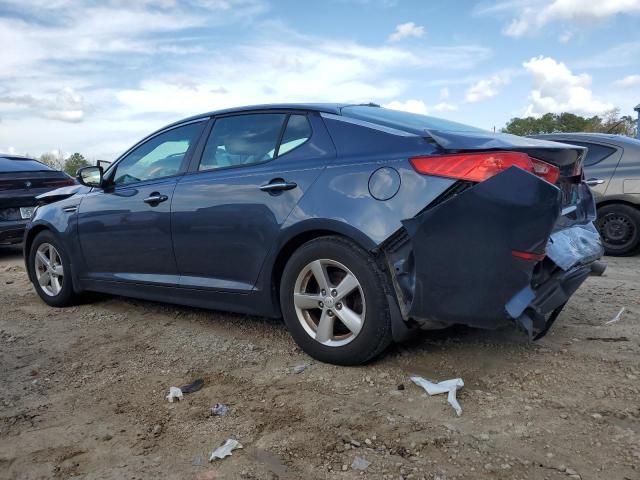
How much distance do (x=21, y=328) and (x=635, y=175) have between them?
267 inches

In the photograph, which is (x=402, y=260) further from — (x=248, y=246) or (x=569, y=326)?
(x=569, y=326)

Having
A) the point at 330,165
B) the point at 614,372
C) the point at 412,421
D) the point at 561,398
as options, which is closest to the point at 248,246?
the point at 330,165

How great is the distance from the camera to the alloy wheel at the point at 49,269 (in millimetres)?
5102

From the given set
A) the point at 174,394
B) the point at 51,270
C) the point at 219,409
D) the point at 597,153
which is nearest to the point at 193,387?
the point at 174,394

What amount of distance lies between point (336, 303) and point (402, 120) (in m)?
1.16

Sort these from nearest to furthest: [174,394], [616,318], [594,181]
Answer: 1. [174,394]
2. [616,318]
3. [594,181]

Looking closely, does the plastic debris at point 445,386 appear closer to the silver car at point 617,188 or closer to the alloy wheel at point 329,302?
the alloy wheel at point 329,302

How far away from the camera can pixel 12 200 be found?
7984mm

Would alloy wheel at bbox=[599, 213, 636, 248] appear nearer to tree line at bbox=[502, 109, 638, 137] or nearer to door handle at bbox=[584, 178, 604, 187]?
door handle at bbox=[584, 178, 604, 187]

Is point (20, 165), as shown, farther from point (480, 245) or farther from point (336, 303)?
point (480, 245)

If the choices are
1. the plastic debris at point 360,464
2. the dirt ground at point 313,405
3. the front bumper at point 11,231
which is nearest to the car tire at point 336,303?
the dirt ground at point 313,405

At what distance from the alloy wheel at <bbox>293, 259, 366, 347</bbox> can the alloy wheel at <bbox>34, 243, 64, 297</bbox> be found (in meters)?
2.76

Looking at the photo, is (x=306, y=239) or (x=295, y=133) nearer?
(x=306, y=239)

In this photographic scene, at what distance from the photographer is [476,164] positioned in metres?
2.76
